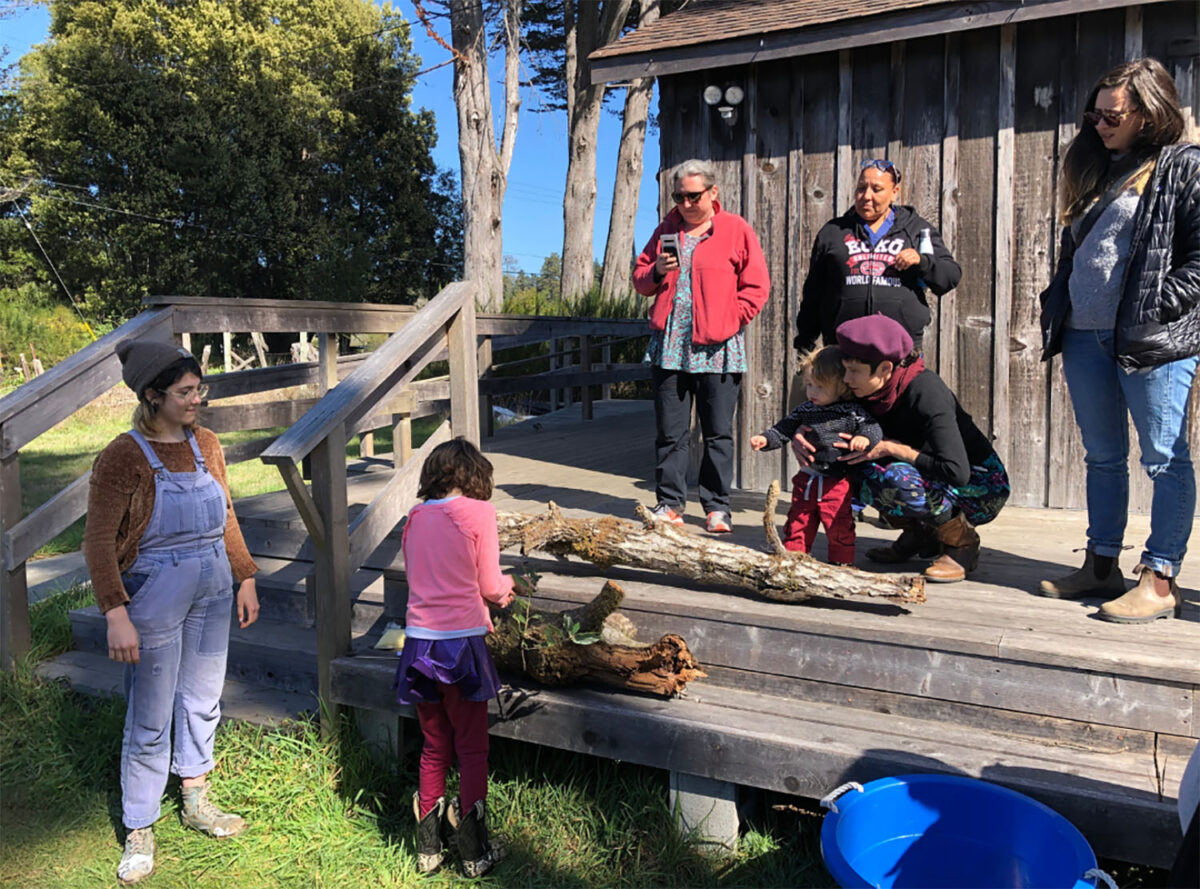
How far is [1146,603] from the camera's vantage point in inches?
120

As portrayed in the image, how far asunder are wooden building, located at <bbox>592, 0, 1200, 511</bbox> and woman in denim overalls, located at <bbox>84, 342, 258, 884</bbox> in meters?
3.25

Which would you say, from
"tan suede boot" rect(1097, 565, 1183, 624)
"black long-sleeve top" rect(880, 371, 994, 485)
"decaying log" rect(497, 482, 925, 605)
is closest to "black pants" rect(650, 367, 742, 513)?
"decaying log" rect(497, 482, 925, 605)

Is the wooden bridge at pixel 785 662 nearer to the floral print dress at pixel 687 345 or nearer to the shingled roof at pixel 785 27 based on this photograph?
the floral print dress at pixel 687 345

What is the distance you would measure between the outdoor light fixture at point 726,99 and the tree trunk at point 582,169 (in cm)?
1097

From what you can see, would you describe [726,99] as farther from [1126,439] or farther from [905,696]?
[905,696]

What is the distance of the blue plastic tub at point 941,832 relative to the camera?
2.38m

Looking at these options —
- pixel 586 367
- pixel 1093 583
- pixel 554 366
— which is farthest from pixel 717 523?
pixel 554 366

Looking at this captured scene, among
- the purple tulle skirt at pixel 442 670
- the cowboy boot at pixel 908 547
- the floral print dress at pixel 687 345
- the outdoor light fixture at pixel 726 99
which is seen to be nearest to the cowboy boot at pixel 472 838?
the purple tulle skirt at pixel 442 670

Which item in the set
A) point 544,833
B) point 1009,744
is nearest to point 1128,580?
point 1009,744

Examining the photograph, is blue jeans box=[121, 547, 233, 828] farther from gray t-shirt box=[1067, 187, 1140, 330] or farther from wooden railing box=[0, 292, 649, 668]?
gray t-shirt box=[1067, 187, 1140, 330]

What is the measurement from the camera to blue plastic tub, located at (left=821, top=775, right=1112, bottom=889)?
238 cm

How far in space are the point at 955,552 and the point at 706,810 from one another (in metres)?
1.33

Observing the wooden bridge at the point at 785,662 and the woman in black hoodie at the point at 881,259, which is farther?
the woman in black hoodie at the point at 881,259

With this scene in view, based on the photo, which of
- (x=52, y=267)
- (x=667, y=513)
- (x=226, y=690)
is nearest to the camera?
(x=226, y=690)
